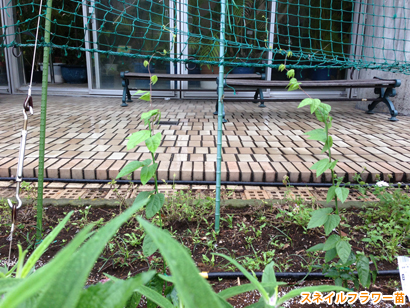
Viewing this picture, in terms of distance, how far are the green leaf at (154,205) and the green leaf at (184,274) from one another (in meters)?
0.86

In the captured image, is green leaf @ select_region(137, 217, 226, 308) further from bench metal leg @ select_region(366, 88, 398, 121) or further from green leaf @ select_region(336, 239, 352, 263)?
bench metal leg @ select_region(366, 88, 398, 121)

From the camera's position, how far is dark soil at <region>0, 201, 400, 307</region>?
1.33 metres

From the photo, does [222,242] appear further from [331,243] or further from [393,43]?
[393,43]

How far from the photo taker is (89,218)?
1.75 metres

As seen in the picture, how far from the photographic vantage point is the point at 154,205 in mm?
1176

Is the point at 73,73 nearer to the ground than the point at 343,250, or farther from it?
farther from it

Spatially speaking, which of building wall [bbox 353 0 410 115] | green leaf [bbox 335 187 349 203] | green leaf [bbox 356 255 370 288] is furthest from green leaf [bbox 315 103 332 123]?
building wall [bbox 353 0 410 115]

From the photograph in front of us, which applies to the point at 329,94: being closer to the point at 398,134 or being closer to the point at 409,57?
the point at 409,57

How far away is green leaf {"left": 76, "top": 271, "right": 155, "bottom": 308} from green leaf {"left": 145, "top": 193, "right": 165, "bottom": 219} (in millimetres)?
816

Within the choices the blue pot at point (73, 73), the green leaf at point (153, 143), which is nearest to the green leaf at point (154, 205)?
the green leaf at point (153, 143)

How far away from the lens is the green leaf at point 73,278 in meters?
0.28

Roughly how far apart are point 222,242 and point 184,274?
1.29 metres

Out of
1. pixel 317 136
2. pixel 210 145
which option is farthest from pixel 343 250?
pixel 210 145

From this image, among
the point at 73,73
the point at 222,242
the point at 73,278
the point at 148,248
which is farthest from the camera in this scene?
the point at 73,73
